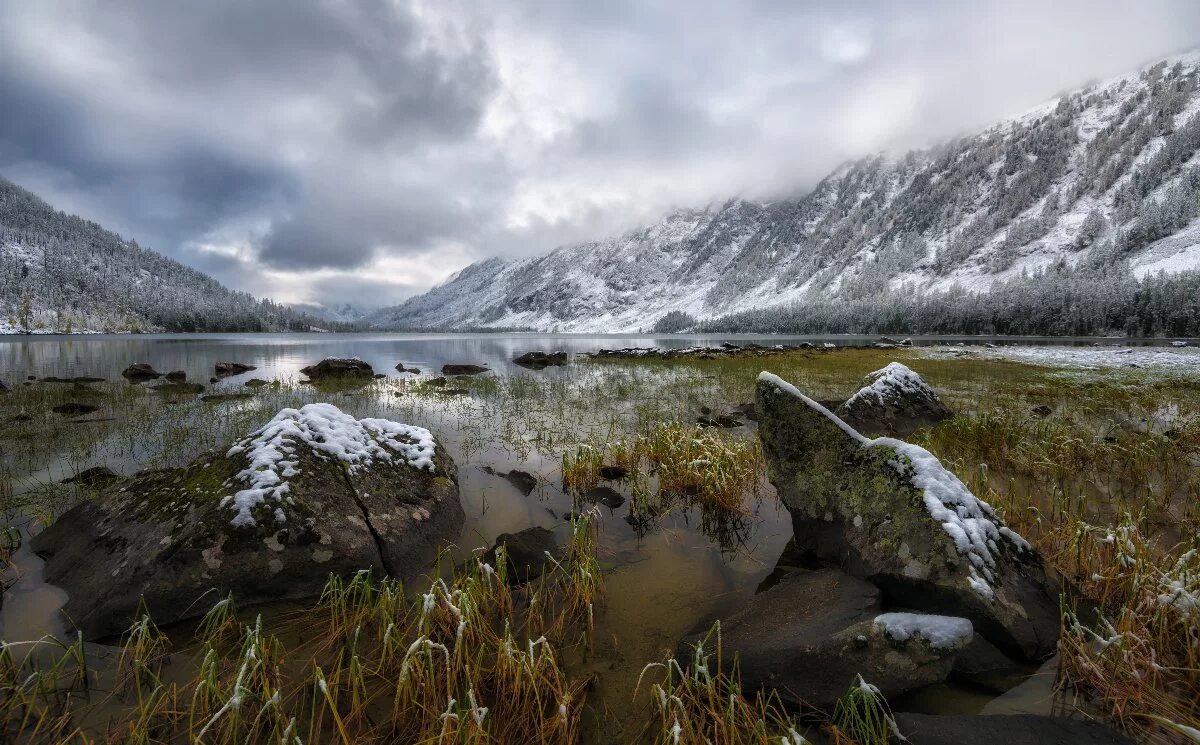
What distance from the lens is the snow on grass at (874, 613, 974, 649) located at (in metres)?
3.47

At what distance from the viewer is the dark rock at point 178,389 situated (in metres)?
19.6

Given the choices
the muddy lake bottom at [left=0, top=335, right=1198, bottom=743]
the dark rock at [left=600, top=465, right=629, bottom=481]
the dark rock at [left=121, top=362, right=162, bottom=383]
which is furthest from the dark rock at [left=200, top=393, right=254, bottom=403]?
the dark rock at [left=600, top=465, right=629, bottom=481]

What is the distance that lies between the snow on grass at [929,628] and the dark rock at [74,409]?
2179 cm

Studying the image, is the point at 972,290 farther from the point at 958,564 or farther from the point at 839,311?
the point at 958,564

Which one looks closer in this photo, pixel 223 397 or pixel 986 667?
pixel 986 667

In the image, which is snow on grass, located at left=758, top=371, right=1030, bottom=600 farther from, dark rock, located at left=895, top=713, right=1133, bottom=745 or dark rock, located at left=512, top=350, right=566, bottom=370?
dark rock, located at left=512, top=350, right=566, bottom=370

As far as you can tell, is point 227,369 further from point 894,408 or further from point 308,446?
point 894,408

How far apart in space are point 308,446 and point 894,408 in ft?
47.2

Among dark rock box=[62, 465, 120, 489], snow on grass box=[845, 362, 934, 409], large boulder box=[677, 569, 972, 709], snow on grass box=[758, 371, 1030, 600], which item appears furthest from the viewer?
snow on grass box=[845, 362, 934, 409]

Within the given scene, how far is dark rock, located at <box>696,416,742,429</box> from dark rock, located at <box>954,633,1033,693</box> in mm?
8954

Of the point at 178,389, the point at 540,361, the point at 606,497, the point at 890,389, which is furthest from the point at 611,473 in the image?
the point at 540,361

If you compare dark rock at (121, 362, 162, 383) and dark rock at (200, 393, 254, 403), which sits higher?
dark rock at (121, 362, 162, 383)

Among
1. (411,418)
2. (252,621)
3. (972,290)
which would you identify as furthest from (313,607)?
(972,290)

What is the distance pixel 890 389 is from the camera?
13539mm
